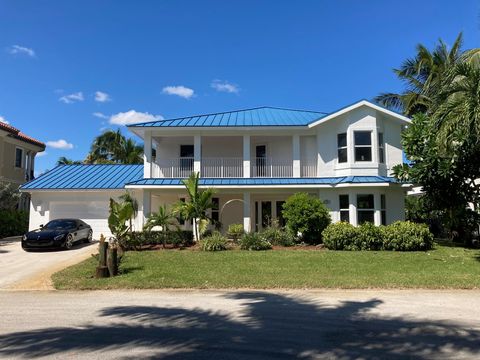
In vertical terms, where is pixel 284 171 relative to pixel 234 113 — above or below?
below

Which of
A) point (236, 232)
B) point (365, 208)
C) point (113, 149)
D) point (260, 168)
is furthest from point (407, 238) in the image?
point (113, 149)

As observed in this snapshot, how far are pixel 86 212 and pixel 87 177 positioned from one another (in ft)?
8.18

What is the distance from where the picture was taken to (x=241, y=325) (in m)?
6.68

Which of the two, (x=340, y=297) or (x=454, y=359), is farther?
(x=340, y=297)

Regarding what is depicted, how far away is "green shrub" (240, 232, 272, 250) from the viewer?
16500mm

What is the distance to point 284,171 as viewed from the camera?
22.3 m

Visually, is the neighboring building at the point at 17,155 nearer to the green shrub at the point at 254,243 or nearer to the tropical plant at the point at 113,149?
the tropical plant at the point at 113,149

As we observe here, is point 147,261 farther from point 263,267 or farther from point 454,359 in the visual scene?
point 454,359

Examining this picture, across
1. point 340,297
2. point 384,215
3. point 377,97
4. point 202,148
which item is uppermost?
point 377,97

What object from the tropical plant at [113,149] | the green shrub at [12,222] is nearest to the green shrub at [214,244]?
the green shrub at [12,222]

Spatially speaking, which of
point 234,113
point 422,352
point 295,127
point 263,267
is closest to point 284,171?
point 295,127

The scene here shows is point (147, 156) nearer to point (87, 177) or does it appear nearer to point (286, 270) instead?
point (87, 177)

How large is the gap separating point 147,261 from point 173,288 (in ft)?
13.1

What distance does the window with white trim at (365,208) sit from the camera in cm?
1961
